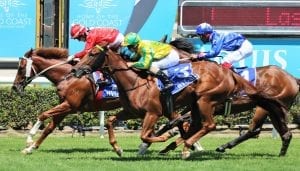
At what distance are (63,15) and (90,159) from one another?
8.68 m

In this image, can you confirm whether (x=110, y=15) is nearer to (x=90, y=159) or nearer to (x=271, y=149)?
(x=271, y=149)

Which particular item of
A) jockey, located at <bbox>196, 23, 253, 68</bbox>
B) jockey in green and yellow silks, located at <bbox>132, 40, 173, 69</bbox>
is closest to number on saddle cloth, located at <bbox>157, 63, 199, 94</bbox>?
jockey in green and yellow silks, located at <bbox>132, 40, 173, 69</bbox>

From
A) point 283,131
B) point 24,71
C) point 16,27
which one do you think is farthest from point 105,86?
point 16,27

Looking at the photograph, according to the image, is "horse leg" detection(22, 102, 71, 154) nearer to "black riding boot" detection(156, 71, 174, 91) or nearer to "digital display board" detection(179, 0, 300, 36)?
"black riding boot" detection(156, 71, 174, 91)

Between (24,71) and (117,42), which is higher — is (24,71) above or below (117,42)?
below

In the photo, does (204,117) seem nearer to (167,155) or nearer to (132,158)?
(167,155)

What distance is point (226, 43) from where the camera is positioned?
11008 mm

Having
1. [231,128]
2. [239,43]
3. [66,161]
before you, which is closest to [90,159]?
[66,161]

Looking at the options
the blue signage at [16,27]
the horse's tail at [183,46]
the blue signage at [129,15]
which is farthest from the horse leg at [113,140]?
the blue signage at [16,27]

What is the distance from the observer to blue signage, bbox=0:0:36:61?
17328 millimetres

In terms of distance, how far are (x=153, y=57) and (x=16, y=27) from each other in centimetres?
828

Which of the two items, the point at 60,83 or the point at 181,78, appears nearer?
the point at 181,78

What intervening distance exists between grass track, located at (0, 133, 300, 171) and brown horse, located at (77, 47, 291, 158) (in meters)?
0.43

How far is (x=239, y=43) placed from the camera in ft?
36.6
